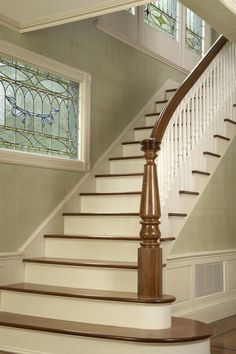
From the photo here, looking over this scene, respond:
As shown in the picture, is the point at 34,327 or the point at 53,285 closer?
the point at 34,327

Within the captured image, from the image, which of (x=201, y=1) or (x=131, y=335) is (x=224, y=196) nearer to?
(x=201, y=1)

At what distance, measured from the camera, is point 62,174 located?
15.7ft

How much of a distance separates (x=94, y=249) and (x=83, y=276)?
14.0 inches

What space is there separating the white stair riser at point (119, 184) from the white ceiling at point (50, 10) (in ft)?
5.20

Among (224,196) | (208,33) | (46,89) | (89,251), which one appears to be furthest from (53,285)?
(208,33)

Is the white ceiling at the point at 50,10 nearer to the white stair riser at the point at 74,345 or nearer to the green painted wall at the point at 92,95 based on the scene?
the green painted wall at the point at 92,95

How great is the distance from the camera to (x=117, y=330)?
3379 millimetres

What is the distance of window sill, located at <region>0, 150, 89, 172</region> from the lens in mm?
4188

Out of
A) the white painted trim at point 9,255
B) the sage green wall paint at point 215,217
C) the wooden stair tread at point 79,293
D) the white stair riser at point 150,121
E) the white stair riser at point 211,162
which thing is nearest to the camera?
the wooden stair tread at point 79,293

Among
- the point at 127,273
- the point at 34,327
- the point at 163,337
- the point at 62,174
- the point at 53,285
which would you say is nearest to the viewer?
the point at 163,337

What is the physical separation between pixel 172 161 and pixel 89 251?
98cm

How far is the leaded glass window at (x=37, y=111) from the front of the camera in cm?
426

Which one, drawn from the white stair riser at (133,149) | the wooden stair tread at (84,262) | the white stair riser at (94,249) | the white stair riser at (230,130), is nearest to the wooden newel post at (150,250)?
the wooden stair tread at (84,262)

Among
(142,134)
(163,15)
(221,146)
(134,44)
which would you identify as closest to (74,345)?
(221,146)
